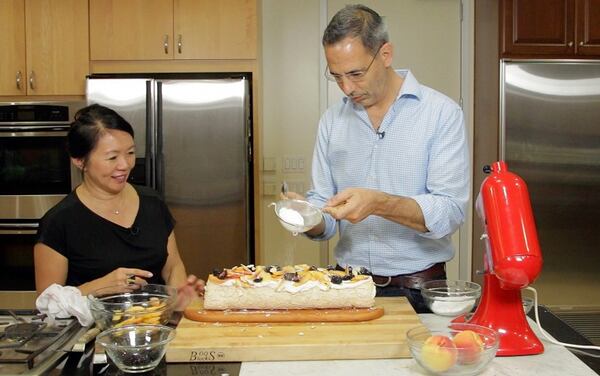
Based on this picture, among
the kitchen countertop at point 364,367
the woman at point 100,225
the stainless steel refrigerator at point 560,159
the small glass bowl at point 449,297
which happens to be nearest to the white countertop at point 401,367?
the kitchen countertop at point 364,367

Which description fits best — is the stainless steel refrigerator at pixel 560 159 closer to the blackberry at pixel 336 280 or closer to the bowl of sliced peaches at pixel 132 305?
the blackberry at pixel 336 280

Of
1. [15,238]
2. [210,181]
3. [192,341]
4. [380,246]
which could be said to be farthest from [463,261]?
[192,341]

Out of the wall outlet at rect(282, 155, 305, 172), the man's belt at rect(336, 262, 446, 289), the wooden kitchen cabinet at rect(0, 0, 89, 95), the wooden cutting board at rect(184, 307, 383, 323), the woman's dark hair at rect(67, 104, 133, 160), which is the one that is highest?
the wooden kitchen cabinet at rect(0, 0, 89, 95)

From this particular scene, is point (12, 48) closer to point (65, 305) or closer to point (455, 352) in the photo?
point (65, 305)

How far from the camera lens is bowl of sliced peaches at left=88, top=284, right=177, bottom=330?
5.05 ft

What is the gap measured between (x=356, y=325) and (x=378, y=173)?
0.64 metres

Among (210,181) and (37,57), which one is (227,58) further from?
(37,57)

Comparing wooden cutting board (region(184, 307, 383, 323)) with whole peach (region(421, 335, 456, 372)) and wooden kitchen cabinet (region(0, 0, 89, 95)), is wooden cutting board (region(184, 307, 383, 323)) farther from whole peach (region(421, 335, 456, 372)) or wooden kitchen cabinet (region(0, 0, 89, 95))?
wooden kitchen cabinet (region(0, 0, 89, 95))

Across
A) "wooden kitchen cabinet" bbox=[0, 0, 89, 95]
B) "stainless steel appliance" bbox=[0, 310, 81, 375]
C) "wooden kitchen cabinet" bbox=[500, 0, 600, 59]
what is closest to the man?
"stainless steel appliance" bbox=[0, 310, 81, 375]

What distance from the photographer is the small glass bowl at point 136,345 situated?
138cm

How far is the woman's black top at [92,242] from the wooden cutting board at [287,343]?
0.72m

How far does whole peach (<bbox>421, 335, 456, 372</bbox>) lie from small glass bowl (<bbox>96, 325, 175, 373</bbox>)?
0.53m

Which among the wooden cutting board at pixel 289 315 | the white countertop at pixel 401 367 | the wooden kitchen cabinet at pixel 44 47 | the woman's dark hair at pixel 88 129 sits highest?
the wooden kitchen cabinet at pixel 44 47

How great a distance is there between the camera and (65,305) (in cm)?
166
